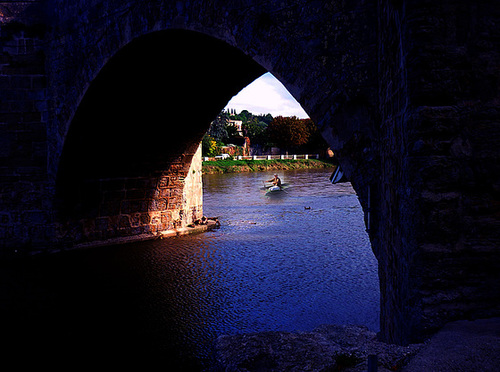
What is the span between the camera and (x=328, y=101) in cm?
395

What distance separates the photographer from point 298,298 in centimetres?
642

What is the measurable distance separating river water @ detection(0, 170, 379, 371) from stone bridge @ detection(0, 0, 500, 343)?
183cm

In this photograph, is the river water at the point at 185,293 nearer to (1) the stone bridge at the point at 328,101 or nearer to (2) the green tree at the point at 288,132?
(1) the stone bridge at the point at 328,101

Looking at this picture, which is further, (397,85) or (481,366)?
(397,85)

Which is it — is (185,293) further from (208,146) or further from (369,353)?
(208,146)

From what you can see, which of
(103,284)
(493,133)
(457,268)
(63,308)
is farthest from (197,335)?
(493,133)

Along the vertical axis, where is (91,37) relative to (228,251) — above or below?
above

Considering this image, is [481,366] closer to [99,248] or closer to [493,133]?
[493,133]

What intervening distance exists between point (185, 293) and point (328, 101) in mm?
4222

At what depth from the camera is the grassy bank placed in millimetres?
39094

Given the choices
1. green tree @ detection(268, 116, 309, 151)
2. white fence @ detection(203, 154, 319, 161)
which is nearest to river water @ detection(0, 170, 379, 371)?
white fence @ detection(203, 154, 319, 161)

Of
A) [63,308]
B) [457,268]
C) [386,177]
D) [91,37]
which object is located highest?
Result: [91,37]

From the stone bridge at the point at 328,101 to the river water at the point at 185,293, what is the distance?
1833mm

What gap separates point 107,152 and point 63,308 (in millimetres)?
3924
